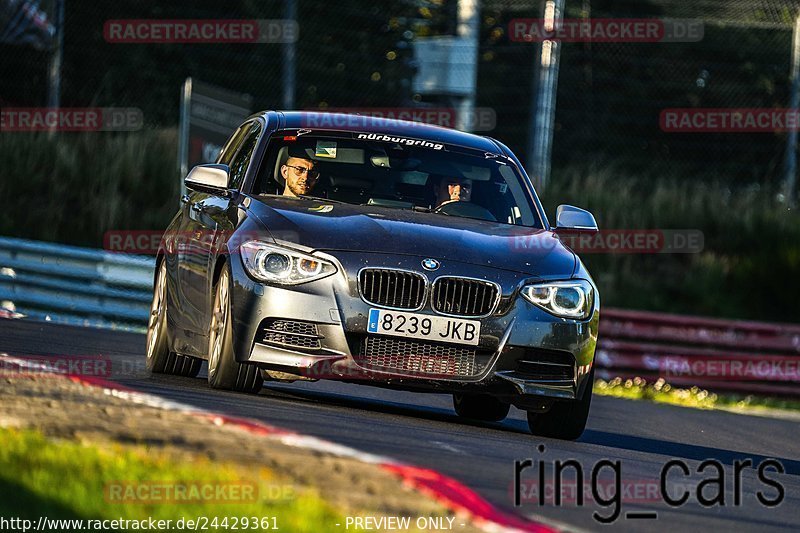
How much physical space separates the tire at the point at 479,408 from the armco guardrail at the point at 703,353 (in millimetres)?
9106

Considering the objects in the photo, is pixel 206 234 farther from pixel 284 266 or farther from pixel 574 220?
pixel 574 220

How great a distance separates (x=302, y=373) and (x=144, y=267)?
37.4ft

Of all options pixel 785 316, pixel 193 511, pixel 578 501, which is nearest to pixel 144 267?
pixel 785 316

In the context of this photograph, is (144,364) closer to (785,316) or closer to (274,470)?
(274,470)

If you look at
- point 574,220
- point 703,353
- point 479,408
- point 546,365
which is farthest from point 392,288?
point 703,353

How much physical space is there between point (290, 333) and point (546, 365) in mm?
1366

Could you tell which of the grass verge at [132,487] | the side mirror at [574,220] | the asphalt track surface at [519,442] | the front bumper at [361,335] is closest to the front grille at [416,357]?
the front bumper at [361,335]

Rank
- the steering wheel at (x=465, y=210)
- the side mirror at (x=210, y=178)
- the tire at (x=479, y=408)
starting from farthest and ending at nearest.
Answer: the tire at (x=479, y=408) → the steering wheel at (x=465, y=210) → the side mirror at (x=210, y=178)

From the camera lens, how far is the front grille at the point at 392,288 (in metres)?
8.88

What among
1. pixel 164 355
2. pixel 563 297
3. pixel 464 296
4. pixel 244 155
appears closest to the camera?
pixel 464 296

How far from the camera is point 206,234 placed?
9938 millimetres

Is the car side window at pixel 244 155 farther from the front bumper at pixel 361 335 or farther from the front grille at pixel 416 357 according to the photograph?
the front grille at pixel 416 357

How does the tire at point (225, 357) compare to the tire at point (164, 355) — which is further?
the tire at point (164, 355)

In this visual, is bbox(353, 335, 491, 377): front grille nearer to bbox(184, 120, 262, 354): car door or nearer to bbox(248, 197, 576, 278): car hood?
bbox(248, 197, 576, 278): car hood
